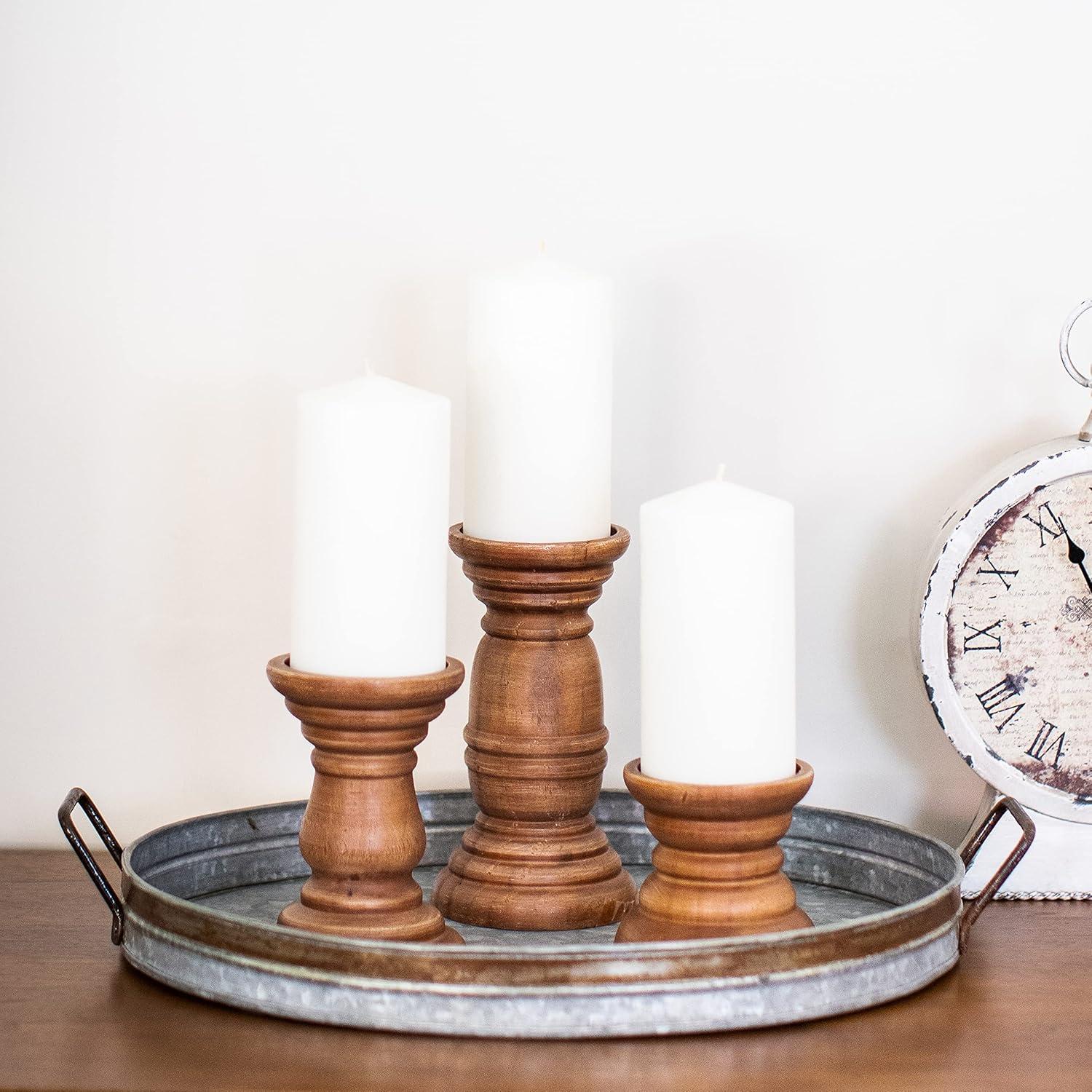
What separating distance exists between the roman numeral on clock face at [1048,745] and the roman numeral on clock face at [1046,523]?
108 mm

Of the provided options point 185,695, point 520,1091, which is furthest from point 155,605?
point 520,1091

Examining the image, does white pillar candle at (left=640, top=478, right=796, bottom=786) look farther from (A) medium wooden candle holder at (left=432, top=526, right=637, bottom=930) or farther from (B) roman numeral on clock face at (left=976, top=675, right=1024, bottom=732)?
(B) roman numeral on clock face at (left=976, top=675, right=1024, bottom=732)

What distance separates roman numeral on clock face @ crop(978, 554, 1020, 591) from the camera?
2.90 feet

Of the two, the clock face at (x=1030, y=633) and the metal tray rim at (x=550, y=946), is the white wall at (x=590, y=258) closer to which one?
the clock face at (x=1030, y=633)

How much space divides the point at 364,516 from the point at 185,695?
14.0 inches

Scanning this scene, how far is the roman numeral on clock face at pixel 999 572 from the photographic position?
0.88 m

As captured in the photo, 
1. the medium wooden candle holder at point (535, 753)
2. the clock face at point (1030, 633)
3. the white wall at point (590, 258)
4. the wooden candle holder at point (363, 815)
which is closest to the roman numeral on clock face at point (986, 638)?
the clock face at point (1030, 633)

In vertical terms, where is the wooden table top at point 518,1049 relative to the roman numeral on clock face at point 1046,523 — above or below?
below

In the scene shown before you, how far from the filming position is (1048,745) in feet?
2.91

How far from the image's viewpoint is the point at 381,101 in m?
0.99

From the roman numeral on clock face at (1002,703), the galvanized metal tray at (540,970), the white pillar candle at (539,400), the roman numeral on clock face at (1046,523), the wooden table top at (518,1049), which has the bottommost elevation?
the wooden table top at (518,1049)

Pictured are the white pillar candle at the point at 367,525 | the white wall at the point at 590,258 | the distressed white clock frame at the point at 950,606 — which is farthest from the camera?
the white wall at the point at 590,258

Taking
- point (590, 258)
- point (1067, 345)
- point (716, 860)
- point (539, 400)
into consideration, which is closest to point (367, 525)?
point (539, 400)

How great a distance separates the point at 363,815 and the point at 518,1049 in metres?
0.14
